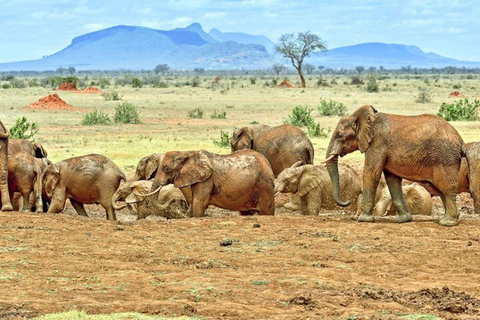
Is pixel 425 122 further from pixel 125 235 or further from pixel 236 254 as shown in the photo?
pixel 125 235

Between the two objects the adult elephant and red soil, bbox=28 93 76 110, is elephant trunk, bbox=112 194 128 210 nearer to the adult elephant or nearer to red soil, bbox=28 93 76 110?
the adult elephant

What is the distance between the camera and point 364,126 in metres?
13.4

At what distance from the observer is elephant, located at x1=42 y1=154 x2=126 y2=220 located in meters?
15.2

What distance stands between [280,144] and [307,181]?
3.32m

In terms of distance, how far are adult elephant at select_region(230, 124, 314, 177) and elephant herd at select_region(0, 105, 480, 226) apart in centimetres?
199

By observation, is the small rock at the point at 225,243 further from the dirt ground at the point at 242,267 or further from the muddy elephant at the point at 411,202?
the muddy elephant at the point at 411,202

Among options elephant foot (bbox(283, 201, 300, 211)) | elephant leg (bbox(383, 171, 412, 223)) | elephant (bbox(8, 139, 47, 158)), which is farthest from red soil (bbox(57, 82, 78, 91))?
elephant leg (bbox(383, 171, 412, 223))

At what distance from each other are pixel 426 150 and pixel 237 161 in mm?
3069

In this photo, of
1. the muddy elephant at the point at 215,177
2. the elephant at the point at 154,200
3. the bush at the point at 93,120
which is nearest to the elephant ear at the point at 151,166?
the elephant at the point at 154,200

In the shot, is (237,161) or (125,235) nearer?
(125,235)

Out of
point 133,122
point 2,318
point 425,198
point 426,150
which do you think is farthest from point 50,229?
point 133,122

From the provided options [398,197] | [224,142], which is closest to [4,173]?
[398,197]

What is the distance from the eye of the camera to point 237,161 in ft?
47.3

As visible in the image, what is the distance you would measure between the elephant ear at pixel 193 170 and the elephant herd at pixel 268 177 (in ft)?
0.05
